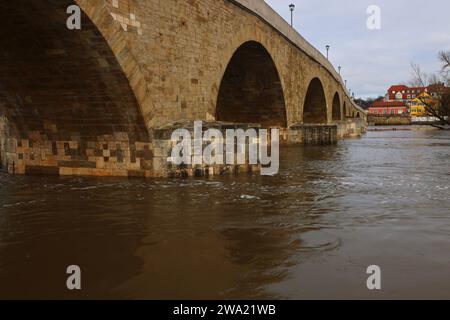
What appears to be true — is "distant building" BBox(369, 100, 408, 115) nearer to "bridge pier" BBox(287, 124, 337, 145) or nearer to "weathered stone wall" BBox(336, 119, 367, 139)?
"weathered stone wall" BBox(336, 119, 367, 139)

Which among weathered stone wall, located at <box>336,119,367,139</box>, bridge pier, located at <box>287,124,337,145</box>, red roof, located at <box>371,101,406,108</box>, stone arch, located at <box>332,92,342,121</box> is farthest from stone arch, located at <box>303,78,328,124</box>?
red roof, located at <box>371,101,406,108</box>

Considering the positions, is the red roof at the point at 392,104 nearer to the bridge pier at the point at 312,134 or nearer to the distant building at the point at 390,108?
the distant building at the point at 390,108

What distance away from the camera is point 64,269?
4000 mm

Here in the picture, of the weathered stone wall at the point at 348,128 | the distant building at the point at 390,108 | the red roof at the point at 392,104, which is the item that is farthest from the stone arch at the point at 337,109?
the red roof at the point at 392,104

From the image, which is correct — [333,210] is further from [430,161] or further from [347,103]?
[347,103]

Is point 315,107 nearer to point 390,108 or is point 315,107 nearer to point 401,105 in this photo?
point 401,105

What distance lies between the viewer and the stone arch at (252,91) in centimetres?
1705

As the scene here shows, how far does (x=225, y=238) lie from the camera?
5012 mm

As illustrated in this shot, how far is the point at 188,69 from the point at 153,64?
143 cm

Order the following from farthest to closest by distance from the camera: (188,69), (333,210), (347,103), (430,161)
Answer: (347,103)
(430,161)
(188,69)
(333,210)

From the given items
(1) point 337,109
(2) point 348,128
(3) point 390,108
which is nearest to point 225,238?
(2) point 348,128

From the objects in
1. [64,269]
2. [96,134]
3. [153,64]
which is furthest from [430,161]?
[64,269]

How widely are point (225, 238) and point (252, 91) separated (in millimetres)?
14892

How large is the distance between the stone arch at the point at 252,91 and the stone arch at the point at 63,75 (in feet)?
25.8
